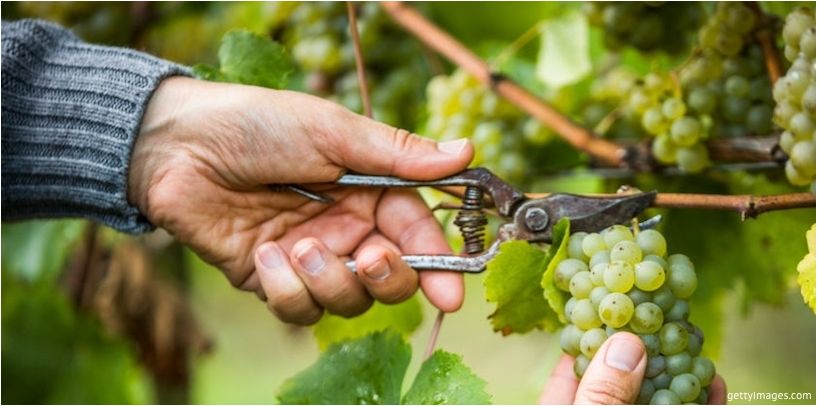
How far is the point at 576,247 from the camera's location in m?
0.84

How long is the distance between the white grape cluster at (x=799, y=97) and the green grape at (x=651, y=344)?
0.22m

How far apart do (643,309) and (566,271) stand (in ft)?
0.24

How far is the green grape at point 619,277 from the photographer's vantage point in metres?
0.77

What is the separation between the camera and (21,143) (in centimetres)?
110

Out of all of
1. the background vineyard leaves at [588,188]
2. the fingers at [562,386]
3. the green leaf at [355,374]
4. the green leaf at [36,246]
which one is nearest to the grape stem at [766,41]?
the background vineyard leaves at [588,188]

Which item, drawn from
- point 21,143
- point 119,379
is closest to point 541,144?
point 21,143

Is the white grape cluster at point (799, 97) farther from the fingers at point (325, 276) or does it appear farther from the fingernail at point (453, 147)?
the fingers at point (325, 276)

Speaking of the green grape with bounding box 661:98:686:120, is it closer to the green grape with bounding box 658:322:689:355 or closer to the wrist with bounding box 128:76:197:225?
the green grape with bounding box 658:322:689:355

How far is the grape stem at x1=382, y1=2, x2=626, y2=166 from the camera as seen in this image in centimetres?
111

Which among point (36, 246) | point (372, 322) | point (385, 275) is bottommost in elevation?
point (36, 246)

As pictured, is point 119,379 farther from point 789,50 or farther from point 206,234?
point 789,50

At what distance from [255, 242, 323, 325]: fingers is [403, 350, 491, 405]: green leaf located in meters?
0.14

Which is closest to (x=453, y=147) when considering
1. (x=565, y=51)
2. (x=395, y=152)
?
(x=395, y=152)

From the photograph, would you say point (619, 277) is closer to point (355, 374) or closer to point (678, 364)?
point (678, 364)
